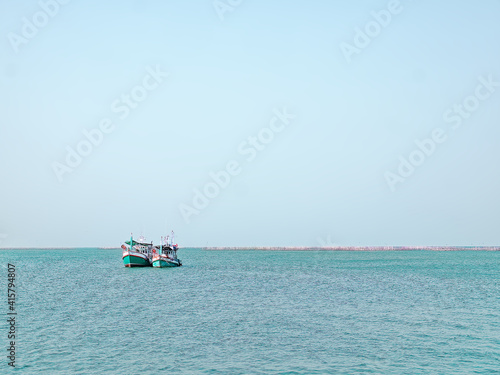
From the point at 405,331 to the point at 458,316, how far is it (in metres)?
7.99

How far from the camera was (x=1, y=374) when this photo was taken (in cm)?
2053

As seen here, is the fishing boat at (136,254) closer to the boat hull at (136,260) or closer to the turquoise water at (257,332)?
the boat hull at (136,260)

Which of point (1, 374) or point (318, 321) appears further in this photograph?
point (318, 321)

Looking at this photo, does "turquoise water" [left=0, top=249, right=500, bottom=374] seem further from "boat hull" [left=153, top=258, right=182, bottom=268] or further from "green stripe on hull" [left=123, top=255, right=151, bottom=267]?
"green stripe on hull" [left=123, top=255, right=151, bottom=267]

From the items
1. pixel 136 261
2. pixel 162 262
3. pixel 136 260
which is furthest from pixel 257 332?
pixel 136 261

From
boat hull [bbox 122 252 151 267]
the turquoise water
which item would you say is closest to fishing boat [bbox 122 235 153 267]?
boat hull [bbox 122 252 151 267]

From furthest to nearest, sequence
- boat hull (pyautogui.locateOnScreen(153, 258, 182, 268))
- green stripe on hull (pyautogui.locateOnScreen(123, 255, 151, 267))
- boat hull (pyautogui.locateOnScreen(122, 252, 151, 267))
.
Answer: green stripe on hull (pyautogui.locateOnScreen(123, 255, 151, 267)) < boat hull (pyautogui.locateOnScreen(122, 252, 151, 267)) < boat hull (pyautogui.locateOnScreen(153, 258, 182, 268))

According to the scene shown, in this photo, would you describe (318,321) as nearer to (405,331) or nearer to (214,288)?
(405,331)

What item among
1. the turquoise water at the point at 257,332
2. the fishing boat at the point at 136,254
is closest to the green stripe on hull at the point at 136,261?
the fishing boat at the point at 136,254

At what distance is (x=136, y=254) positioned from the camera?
90.4 meters

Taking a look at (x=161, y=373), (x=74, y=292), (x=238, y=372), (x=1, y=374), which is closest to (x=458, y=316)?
(x=238, y=372)

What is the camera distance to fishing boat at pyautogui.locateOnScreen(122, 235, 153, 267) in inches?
3561

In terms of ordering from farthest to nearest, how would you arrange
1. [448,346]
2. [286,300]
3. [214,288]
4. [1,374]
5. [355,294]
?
[214,288] < [355,294] < [286,300] < [448,346] < [1,374]

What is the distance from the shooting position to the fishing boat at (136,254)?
90.4 meters
